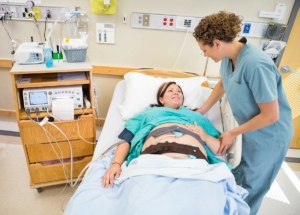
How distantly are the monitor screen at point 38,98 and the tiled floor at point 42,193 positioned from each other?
78 centimetres

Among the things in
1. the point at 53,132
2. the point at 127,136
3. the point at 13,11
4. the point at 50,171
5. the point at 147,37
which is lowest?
the point at 50,171

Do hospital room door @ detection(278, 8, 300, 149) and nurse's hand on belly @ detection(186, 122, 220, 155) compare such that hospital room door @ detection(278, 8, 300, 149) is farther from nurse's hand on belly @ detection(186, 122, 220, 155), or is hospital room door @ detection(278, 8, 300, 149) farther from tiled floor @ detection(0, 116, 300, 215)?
nurse's hand on belly @ detection(186, 122, 220, 155)

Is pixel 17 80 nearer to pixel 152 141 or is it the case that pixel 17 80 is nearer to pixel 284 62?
pixel 152 141

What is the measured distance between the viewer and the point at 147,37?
2.22 m

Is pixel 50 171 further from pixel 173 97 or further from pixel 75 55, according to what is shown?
pixel 173 97

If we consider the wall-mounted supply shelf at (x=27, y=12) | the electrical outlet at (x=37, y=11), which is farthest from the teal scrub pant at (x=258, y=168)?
the electrical outlet at (x=37, y=11)

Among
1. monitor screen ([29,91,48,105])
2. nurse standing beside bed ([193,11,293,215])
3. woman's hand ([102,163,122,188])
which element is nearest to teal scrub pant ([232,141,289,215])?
nurse standing beside bed ([193,11,293,215])

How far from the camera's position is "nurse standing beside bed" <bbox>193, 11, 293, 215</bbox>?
1.14 metres

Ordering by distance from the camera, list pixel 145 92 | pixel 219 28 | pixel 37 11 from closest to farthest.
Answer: pixel 219 28 → pixel 145 92 → pixel 37 11

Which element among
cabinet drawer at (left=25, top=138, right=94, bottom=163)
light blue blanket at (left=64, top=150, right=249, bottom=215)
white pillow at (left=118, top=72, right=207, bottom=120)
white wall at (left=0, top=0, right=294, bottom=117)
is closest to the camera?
light blue blanket at (left=64, top=150, right=249, bottom=215)

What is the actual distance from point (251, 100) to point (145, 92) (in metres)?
0.81

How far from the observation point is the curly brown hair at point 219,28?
3.76ft

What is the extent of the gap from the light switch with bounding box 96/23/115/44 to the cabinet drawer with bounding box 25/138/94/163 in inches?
39.0

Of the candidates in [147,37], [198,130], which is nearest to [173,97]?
[198,130]
